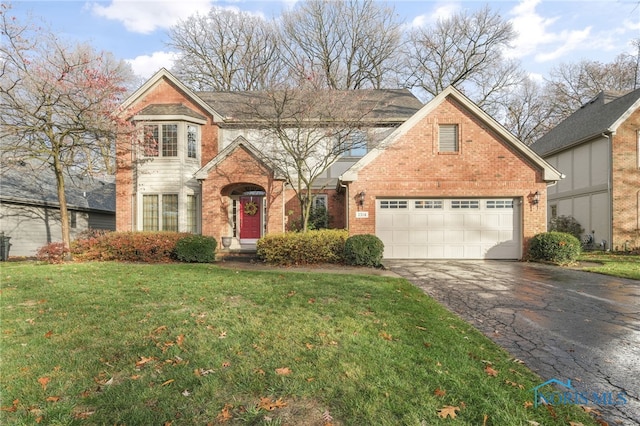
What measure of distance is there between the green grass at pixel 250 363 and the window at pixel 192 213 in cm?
903

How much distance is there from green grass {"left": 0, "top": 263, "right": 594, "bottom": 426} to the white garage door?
7172 millimetres

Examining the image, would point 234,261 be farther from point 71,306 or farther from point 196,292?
point 71,306

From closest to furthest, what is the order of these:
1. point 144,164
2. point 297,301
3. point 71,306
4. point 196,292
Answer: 1. point 71,306
2. point 297,301
3. point 196,292
4. point 144,164

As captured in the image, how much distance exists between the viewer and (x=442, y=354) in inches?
143

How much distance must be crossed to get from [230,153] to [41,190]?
10696mm

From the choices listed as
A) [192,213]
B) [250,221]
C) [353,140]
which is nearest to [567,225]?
[353,140]

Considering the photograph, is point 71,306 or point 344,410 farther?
point 71,306

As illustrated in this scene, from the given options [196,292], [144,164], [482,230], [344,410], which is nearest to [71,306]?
[196,292]

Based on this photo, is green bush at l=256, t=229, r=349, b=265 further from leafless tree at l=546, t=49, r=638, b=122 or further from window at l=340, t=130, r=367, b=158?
leafless tree at l=546, t=49, r=638, b=122

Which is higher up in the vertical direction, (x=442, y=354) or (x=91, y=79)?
(x=91, y=79)

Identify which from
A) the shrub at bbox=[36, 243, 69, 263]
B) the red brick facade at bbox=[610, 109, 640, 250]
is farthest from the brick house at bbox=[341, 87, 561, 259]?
the shrub at bbox=[36, 243, 69, 263]

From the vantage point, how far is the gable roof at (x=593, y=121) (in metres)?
15.9

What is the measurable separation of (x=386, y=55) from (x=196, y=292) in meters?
27.7

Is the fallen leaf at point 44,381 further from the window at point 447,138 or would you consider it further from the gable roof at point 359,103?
the window at point 447,138
